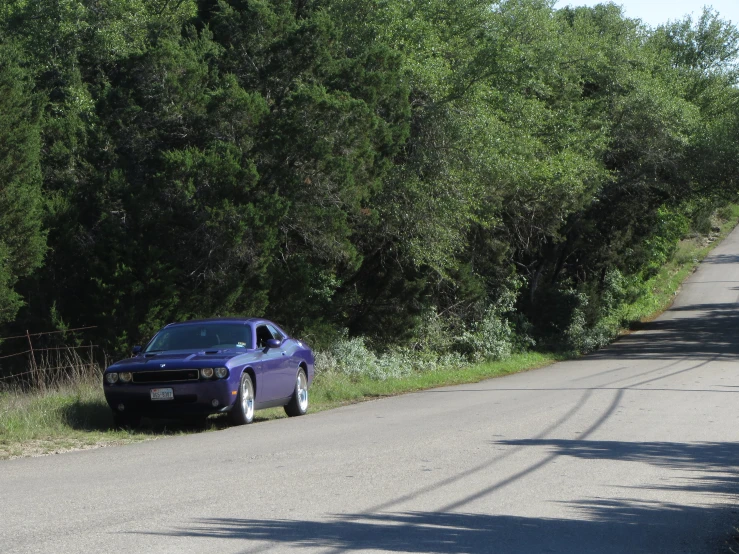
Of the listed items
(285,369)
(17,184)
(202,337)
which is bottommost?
(285,369)

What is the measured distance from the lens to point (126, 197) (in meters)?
21.8

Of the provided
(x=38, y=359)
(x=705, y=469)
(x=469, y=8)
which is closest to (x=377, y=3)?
(x=469, y=8)

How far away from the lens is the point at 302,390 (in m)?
16.1

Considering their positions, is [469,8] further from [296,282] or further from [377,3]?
[296,282]

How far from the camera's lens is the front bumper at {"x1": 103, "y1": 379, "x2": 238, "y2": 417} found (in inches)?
524

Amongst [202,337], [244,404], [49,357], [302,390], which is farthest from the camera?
[49,357]

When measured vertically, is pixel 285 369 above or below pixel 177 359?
below

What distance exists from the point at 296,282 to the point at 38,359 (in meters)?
6.24

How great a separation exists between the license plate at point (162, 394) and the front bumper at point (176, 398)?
0.04 metres

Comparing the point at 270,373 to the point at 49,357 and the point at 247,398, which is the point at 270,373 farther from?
the point at 49,357

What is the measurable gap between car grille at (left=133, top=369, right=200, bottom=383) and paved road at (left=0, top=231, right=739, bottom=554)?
35.0 inches

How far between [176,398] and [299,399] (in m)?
2.96

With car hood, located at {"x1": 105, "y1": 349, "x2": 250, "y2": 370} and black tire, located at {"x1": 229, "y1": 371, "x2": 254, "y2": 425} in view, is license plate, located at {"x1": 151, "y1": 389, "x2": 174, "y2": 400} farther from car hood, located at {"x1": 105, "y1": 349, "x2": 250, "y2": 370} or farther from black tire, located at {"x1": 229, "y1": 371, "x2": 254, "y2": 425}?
black tire, located at {"x1": 229, "y1": 371, "x2": 254, "y2": 425}

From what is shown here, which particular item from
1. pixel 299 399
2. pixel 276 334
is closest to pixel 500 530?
pixel 299 399
